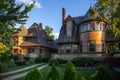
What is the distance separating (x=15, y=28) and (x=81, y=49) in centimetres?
1670

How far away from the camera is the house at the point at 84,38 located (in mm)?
35438

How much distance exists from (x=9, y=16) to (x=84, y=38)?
1730cm

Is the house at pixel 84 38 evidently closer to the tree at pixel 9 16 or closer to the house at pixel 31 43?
the house at pixel 31 43

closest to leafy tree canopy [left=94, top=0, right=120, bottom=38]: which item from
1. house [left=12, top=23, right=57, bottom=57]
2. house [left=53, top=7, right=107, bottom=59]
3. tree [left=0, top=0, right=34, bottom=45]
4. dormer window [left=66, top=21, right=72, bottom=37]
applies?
tree [left=0, top=0, right=34, bottom=45]

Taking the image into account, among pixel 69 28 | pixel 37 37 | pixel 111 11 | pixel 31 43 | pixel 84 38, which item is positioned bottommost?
pixel 31 43

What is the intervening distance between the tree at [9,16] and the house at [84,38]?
512 inches

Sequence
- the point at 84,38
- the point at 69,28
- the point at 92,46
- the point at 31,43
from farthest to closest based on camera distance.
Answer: the point at 31,43 → the point at 69,28 → the point at 84,38 → the point at 92,46

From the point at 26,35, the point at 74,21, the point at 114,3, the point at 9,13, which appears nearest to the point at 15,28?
the point at 9,13

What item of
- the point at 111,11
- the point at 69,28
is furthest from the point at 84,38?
the point at 111,11

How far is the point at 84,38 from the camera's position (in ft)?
121

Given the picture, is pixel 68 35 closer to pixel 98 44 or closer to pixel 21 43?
pixel 98 44

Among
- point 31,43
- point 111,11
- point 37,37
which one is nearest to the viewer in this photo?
point 111,11

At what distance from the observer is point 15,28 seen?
976 inches

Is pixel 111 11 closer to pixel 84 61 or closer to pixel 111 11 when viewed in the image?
pixel 111 11
